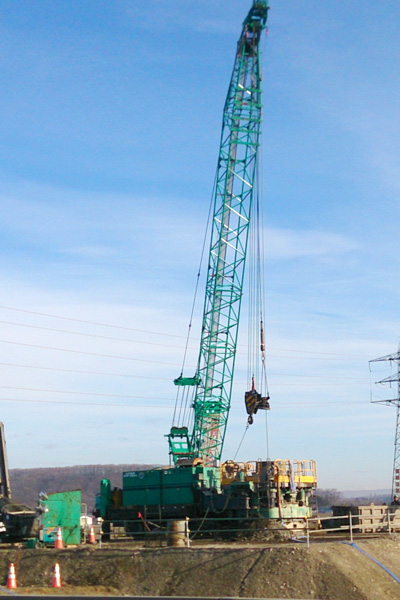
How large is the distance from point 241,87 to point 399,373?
4032cm

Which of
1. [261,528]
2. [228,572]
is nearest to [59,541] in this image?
[228,572]

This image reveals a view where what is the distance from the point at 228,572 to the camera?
23844 mm

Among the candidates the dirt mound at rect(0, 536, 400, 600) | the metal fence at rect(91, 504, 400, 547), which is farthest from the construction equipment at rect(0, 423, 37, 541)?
the dirt mound at rect(0, 536, 400, 600)

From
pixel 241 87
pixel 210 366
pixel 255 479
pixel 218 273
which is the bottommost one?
pixel 255 479

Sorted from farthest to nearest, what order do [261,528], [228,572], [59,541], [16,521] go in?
1. [261,528]
2. [16,521]
3. [59,541]
4. [228,572]

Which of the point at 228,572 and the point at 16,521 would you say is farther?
the point at 16,521

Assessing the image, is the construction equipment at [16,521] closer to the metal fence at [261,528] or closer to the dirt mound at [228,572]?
the metal fence at [261,528]

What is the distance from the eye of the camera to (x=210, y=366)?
5384 cm

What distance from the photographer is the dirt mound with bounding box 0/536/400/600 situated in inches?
895

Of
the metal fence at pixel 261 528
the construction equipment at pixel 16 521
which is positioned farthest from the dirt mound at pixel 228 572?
the construction equipment at pixel 16 521

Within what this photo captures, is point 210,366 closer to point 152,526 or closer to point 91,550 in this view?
point 152,526

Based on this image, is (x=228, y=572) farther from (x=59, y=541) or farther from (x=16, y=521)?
(x=16, y=521)

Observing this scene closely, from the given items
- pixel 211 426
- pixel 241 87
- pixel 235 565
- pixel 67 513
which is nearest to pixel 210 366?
pixel 211 426

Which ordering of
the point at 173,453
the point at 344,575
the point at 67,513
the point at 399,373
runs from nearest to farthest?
the point at 344,575 → the point at 67,513 → the point at 173,453 → the point at 399,373
